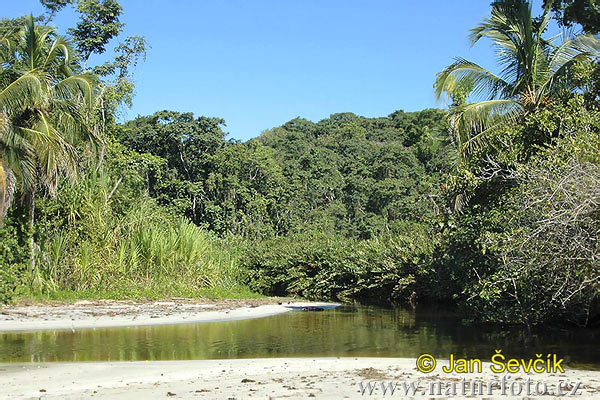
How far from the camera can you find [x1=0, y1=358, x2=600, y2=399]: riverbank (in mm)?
7867

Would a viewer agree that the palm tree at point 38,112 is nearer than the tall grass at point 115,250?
Yes

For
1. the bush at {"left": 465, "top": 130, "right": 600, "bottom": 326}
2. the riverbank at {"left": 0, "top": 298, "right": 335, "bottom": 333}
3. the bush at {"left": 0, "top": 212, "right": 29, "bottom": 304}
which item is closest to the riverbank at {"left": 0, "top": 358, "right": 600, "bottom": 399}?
the bush at {"left": 465, "top": 130, "right": 600, "bottom": 326}

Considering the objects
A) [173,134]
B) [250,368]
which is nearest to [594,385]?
[250,368]

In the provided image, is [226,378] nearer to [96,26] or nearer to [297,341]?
[297,341]

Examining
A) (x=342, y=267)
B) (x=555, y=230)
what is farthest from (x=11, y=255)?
(x=555, y=230)

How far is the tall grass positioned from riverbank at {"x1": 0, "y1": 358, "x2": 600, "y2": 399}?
9.61m

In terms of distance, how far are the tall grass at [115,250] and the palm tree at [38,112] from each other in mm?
899

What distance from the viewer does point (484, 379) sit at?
28.2 feet

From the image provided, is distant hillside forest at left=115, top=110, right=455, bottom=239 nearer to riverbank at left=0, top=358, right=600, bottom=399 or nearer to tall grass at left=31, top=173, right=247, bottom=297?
tall grass at left=31, top=173, right=247, bottom=297

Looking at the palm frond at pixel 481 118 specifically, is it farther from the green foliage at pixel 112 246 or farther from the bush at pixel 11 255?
the bush at pixel 11 255

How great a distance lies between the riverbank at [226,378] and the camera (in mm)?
7867

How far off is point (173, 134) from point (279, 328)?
22013 mm

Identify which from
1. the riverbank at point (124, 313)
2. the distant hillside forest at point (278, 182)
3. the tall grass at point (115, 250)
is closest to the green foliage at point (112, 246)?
the tall grass at point (115, 250)

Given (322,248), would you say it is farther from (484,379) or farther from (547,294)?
(484,379)
